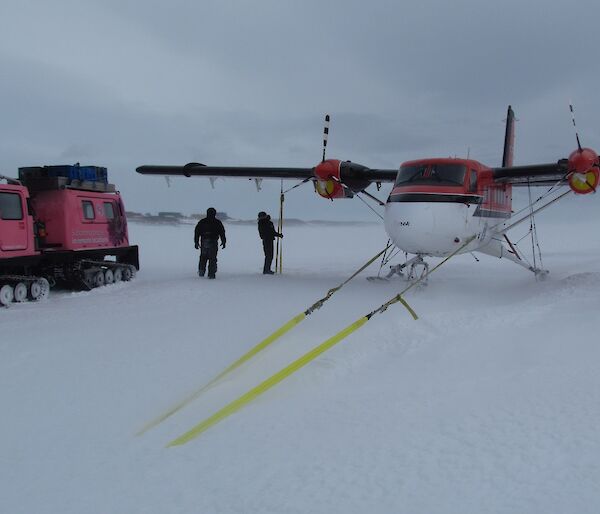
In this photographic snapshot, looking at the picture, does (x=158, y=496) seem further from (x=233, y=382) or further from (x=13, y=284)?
(x=13, y=284)

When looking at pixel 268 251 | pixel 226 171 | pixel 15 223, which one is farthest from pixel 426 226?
pixel 15 223

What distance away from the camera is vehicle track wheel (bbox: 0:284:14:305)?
9727 millimetres

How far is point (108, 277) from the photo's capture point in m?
13.1

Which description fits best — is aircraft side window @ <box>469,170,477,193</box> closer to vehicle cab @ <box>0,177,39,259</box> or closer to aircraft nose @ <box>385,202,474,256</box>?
aircraft nose @ <box>385,202,474,256</box>

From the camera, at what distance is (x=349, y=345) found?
573cm

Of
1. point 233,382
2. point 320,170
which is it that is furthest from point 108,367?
point 320,170

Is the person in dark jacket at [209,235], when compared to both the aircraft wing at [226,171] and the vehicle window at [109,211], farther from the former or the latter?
the vehicle window at [109,211]

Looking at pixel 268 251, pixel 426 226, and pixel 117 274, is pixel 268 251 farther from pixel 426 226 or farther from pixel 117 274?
pixel 426 226

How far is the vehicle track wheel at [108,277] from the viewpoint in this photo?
42.7 ft

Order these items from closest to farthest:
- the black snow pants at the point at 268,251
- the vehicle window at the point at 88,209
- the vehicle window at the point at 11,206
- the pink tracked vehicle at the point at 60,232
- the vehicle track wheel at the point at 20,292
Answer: the vehicle track wheel at the point at 20,292 → the vehicle window at the point at 11,206 → the pink tracked vehicle at the point at 60,232 → the vehicle window at the point at 88,209 → the black snow pants at the point at 268,251

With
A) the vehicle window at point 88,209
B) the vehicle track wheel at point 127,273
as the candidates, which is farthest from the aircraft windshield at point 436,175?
the vehicle track wheel at point 127,273

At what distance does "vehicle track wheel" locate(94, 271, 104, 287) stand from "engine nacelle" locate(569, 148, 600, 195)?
11.1m

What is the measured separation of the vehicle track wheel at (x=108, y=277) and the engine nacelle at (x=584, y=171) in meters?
11.2

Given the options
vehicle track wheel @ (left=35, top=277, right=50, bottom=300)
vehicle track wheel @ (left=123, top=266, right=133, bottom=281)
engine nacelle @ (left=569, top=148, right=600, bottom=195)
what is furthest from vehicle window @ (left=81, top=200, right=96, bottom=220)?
engine nacelle @ (left=569, top=148, right=600, bottom=195)
